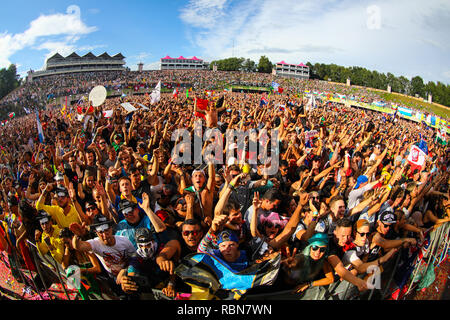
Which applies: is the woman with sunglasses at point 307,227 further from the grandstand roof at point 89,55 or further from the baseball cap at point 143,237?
the grandstand roof at point 89,55

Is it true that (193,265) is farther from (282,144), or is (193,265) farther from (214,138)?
(282,144)

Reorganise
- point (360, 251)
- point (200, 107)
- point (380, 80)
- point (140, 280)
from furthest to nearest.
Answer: point (380, 80), point (200, 107), point (360, 251), point (140, 280)

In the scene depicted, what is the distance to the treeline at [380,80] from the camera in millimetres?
58656

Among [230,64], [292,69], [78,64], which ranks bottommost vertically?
[78,64]

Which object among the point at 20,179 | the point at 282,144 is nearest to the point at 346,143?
the point at 282,144

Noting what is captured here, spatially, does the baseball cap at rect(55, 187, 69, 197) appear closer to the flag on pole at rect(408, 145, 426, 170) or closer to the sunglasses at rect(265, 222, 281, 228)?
the sunglasses at rect(265, 222, 281, 228)

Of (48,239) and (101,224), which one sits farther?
(48,239)

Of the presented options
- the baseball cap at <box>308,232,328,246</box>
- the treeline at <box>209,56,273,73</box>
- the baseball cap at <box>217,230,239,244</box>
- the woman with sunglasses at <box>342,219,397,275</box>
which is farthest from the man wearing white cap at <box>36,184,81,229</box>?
the treeline at <box>209,56,273,73</box>

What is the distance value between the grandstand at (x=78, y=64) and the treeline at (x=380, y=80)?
67.0 meters

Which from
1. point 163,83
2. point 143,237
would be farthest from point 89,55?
point 143,237

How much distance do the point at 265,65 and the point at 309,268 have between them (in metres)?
93.2

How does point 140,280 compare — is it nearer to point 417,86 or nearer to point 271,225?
point 271,225

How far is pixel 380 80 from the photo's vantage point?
248 feet
